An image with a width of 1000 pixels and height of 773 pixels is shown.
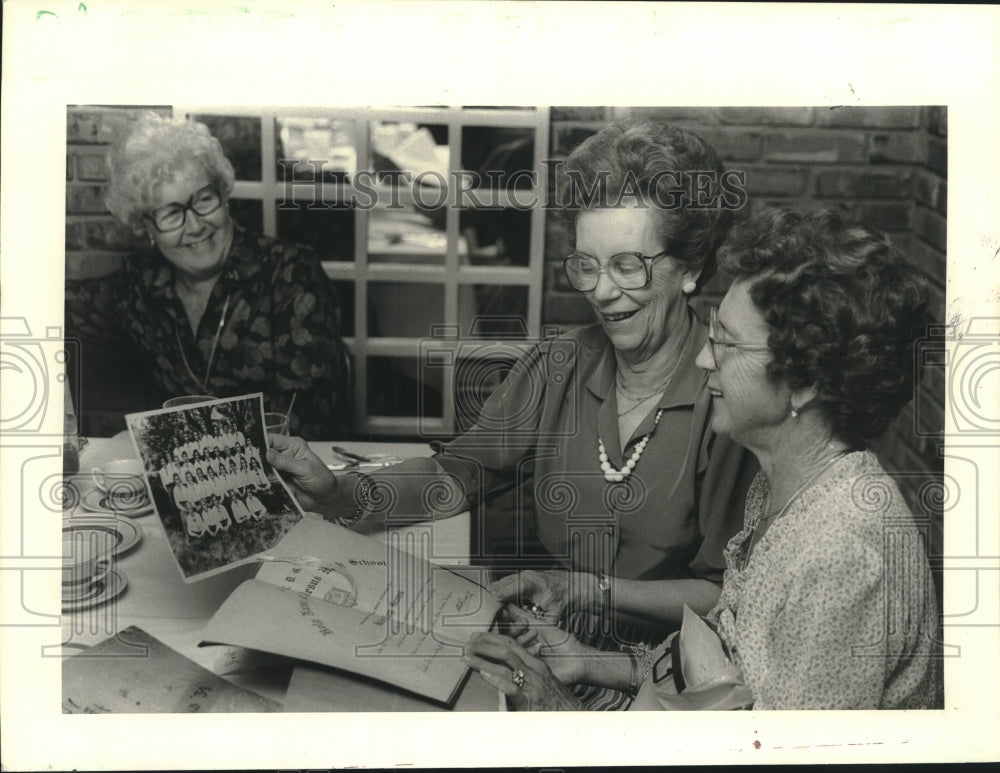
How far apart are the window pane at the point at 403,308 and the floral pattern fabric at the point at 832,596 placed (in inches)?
32.7

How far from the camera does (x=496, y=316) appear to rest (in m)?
2.61

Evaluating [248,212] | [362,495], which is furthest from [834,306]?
[248,212]

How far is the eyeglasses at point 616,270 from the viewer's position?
98.2 inches

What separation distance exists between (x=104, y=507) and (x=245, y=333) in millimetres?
513

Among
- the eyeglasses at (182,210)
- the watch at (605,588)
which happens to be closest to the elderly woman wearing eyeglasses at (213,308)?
the eyeglasses at (182,210)

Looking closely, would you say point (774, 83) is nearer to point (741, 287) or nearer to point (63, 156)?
point (741, 287)

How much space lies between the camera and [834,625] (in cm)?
229

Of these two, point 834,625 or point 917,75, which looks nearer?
point 834,625

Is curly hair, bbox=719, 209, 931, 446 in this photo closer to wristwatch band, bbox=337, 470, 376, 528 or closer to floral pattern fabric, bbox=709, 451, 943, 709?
floral pattern fabric, bbox=709, 451, 943, 709

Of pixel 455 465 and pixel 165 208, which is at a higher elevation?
pixel 165 208

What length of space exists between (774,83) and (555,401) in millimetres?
873

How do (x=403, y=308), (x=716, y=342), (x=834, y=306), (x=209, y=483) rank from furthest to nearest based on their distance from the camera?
(x=403, y=308) → (x=209, y=483) → (x=716, y=342) → (x=834, y=306)

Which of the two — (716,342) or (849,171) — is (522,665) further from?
(849,171)

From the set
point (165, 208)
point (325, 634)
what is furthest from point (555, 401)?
point (165, 208)
